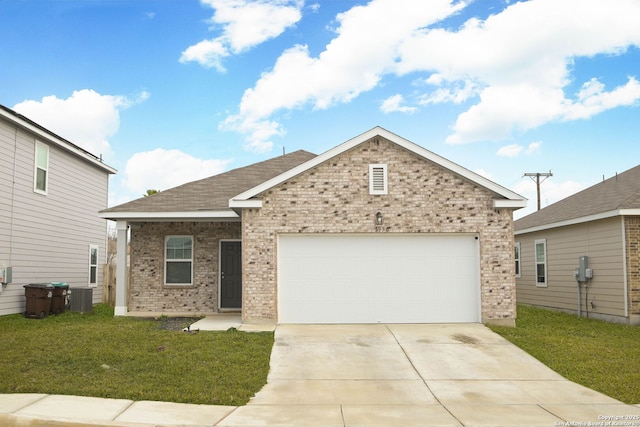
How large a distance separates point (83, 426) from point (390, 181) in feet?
29.7

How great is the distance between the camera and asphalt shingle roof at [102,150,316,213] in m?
15.6

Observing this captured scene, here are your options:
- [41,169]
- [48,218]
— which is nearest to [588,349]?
[48,218]

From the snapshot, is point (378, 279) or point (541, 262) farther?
point (541, 262)

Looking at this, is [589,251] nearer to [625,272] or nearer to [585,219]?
[585,219]

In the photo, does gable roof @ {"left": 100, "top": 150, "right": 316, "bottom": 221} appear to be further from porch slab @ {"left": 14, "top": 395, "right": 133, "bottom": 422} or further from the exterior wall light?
porch slab @ {"left": 14, "top": 395, "right": 133, "bottom": 422}

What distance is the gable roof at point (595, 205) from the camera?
15375mm

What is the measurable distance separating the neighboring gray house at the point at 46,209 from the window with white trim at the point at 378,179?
10.2 metres

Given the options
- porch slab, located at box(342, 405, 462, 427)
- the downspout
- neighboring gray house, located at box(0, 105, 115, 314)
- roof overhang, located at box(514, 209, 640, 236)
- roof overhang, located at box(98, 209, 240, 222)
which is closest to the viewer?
porch slab, located at box(342, 405, 462, 427)

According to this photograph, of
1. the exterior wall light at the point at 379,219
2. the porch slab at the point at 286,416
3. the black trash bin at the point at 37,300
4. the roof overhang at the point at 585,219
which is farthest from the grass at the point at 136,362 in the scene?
the roof overhang at the point at 585,219

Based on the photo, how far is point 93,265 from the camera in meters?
21.6

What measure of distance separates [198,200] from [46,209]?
18.9 feet

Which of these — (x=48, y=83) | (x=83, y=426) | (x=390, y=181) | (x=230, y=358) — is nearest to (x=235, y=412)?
(x=83, y=426)

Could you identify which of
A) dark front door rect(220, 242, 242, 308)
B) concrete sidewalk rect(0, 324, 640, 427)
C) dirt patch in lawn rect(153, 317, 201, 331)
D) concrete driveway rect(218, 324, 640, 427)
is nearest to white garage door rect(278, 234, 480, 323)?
concrete driveway rect(218, 324, 640, 427)

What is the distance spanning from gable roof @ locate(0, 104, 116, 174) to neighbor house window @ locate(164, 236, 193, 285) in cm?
527
